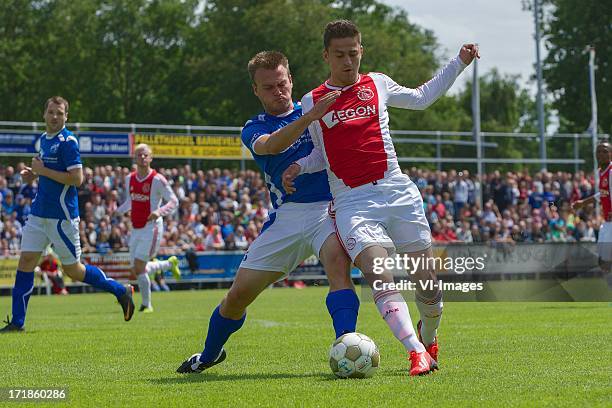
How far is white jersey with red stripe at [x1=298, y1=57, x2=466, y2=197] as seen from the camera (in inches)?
296

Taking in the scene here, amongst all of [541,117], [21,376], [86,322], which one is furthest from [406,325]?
[541,117]

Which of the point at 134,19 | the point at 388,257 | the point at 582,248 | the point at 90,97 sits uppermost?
the point at 134,19

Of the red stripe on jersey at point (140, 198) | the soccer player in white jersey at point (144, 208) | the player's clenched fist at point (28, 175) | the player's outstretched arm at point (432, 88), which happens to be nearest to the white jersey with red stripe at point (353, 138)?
the player's outstretched arm at point (432, 88)

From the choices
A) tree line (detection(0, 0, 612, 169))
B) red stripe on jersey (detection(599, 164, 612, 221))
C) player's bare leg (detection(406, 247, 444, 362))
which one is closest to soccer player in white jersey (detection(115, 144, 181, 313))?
red stripe on jersey (detection(599, 164, 612, 221))

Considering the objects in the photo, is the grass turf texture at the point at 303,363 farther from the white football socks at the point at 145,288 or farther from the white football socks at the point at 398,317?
the white football socks at the point at 145,288

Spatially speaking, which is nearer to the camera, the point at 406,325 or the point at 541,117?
the point at 406,325

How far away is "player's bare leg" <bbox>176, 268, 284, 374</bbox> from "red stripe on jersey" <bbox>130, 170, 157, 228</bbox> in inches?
407

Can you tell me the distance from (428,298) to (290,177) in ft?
4.55

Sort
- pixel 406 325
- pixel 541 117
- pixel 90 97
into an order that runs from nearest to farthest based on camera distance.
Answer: pixel 406 325 → pixel 541 117 → pixel 90 97

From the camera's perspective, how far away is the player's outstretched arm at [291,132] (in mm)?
7031

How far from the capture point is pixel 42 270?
2836 centimetres

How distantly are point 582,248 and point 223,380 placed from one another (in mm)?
24598

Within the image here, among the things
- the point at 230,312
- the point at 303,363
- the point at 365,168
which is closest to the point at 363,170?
the point at 365,168

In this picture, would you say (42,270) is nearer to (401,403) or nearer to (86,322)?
(86,322)
